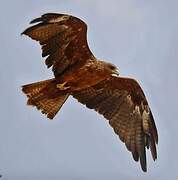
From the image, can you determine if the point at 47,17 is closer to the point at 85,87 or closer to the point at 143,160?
the point at 85,87

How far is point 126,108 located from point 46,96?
230 cm

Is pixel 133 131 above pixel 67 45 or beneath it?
beneath

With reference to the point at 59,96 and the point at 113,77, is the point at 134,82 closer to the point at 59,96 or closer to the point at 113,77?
the point at 113,77

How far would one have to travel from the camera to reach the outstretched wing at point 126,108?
17.7 m

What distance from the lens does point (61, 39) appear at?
16719 millimetres

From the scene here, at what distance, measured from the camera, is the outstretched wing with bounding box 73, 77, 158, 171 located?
17719mm

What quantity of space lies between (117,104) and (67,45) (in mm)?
2273

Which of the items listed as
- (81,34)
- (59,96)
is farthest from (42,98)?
(81,34)

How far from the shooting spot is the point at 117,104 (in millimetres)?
18438

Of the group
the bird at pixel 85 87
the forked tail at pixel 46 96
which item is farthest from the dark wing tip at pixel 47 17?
the forked tail at pixel 46 96

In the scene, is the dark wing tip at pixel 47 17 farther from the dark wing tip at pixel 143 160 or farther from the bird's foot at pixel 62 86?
the dark wing tip at pixel 143 160

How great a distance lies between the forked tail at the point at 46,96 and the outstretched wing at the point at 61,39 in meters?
0.37

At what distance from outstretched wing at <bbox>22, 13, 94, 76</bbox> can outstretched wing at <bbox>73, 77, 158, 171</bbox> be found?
110 centimetres

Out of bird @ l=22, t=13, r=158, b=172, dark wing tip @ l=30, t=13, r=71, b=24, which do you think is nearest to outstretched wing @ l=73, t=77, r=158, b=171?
bird @ l=22, t=13, r=158, b=172
